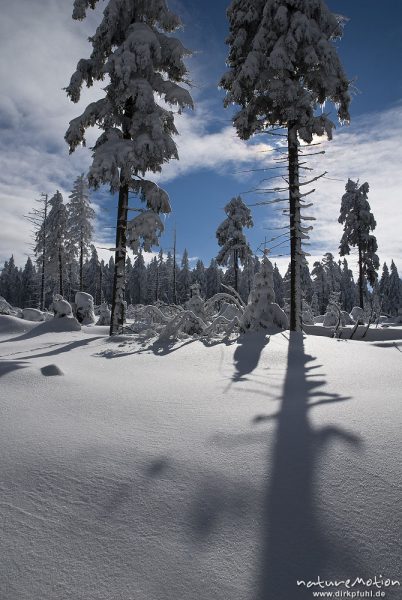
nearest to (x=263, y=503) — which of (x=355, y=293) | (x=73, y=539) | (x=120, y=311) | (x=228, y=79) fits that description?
(x=73, y=539)

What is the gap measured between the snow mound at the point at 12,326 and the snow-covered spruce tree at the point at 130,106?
3147 mm

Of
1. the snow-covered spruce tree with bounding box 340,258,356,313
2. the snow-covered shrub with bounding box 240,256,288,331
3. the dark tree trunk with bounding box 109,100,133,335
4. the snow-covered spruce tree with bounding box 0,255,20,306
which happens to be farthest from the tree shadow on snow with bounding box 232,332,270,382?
the snow-covered spruce tree with bounding box 0,255,20,306

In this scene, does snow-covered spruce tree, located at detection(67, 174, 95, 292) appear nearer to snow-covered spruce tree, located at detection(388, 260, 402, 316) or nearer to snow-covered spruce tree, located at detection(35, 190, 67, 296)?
snow-covered spruce tree, located at detection(35, 190, 67, 296)

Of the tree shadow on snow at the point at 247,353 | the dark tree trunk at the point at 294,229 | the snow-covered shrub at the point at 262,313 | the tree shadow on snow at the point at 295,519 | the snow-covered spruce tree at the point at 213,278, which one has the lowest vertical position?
the tree shadow on snow at the point at 295,519

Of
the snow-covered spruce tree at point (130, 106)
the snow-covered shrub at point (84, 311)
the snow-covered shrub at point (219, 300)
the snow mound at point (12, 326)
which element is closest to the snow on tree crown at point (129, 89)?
the snow-covered spruce tree at point (130, 106)

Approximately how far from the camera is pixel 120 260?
367 inches

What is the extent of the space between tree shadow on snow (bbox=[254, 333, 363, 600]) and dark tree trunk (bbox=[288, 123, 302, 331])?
22.6ft

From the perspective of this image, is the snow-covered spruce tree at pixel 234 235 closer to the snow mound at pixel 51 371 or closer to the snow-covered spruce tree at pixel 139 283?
the snow mound at pixel 51 371

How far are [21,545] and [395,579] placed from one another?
3.82 ft

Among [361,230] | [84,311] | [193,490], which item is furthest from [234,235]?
[193,490]

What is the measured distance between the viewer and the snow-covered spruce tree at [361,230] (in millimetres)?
27281

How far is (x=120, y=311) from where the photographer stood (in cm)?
915

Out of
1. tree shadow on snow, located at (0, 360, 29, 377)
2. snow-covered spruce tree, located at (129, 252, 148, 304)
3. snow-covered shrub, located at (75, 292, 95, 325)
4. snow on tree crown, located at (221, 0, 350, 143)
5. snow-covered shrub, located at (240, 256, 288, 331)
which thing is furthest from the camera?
snow-covered spruce tree, located at (129, 252, 148, 304)

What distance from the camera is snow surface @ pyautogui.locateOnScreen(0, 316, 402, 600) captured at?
3.45ft
